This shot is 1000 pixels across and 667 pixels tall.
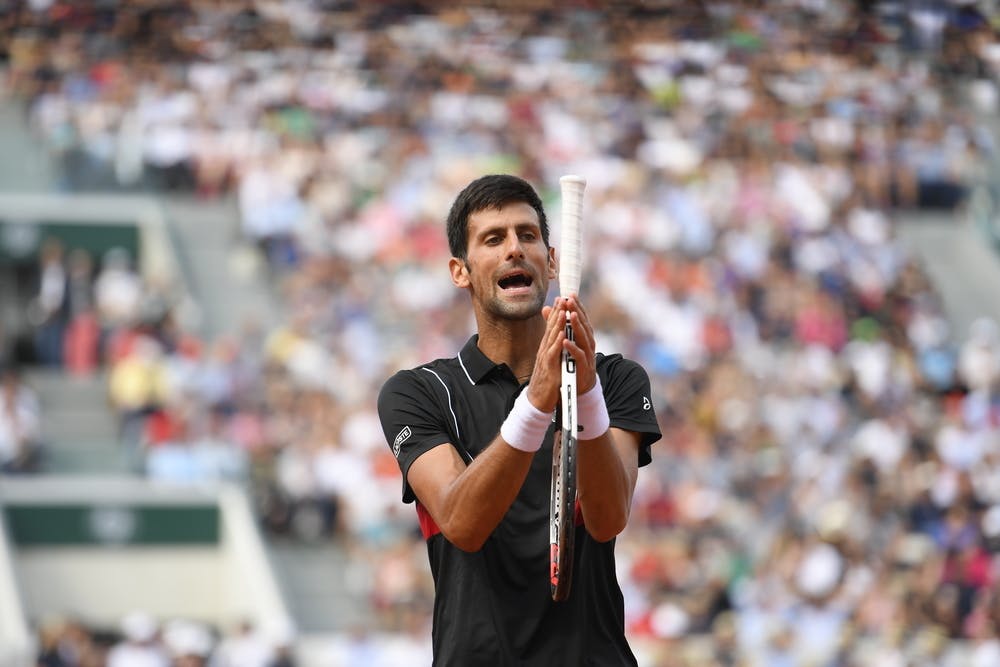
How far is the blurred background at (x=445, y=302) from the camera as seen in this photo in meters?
17.2

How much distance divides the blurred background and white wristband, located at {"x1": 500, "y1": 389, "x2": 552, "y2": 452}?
1220 centimetres

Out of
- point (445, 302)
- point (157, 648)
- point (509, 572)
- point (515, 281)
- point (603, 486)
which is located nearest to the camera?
point (603, 486)

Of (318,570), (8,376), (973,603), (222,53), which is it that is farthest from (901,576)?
(222,53)

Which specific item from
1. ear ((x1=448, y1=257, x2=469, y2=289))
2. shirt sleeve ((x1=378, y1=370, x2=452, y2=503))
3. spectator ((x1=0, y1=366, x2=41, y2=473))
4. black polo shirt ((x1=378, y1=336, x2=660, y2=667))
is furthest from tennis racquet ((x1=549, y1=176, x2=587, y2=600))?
spectator ((x1=0, y1=366, x2=41, y2=473))

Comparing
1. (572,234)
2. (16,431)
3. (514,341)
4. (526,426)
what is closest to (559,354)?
(526,426)

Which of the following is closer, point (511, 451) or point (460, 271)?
point (511, 451)

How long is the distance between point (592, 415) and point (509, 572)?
492 mm

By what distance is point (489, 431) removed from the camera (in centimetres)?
450

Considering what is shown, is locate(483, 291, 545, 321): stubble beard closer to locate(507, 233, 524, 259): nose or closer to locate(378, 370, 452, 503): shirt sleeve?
Result: locate(507, 233, 524, 259): nose

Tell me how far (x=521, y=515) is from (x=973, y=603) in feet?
42.6

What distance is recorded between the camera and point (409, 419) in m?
4.48

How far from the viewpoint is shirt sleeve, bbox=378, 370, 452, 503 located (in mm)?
4430

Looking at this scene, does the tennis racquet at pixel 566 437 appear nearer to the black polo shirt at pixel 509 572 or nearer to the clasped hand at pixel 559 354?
the clasped hand at pixel 559 354

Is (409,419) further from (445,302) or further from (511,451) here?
(445,302)
